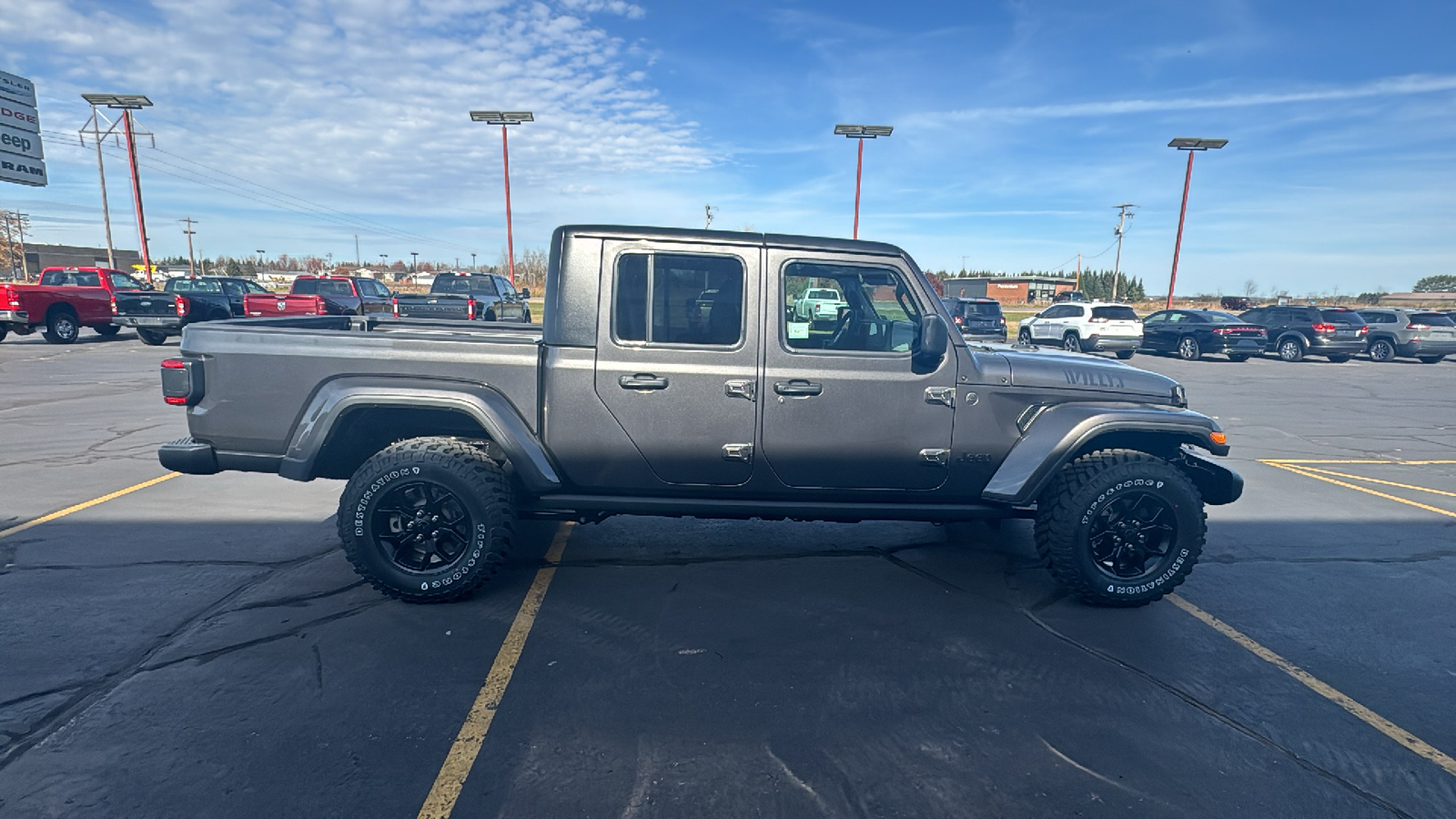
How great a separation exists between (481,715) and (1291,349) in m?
26.0

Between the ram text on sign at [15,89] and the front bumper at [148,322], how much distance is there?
1604 cm

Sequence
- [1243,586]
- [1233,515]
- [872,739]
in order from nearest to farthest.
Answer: [872,739], [1243,586], [1233,515]

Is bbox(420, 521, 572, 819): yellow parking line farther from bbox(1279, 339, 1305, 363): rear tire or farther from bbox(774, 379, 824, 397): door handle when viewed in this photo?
bbox(1279, 339, 1305, 363): rear tire

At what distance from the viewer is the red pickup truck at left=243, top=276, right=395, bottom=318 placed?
17266mm

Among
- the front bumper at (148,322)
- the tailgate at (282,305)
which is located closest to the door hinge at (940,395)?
the tailgate at (282,305)

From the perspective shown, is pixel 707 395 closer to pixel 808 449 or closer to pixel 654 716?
pixel 808 449

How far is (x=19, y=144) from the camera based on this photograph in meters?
26.5

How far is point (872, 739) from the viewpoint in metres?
2.81

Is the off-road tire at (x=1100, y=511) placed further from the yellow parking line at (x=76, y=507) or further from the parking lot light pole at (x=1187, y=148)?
the parking lot light pole at (x=1187, y=148)

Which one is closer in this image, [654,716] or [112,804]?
[112,804]

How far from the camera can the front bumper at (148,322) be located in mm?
17750

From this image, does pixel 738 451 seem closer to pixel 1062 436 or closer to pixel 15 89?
pixel 1062 436

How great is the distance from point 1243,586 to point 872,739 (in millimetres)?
3034

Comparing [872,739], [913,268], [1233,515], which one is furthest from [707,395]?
[1233,515]
